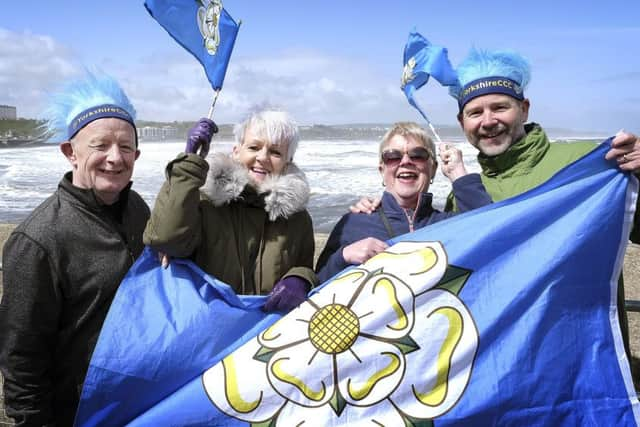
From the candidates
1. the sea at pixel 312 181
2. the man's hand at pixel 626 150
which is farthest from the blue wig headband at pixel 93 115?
the sea at pixel 312 181

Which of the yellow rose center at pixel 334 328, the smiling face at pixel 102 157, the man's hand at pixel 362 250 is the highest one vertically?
the smiling face at pixel 102 157

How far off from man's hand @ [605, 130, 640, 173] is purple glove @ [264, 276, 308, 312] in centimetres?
159

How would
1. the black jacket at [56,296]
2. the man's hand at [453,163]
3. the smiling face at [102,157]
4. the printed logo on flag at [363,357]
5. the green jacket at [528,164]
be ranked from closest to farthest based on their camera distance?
1. the black jacket at [56,296]
2. the printed logo on flag at [363,357]
3. the smiling face at [102,157]
4. the green jacket at [528,164]
5. the man's hand at [453,163]

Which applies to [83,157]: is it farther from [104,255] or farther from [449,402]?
[449,402]

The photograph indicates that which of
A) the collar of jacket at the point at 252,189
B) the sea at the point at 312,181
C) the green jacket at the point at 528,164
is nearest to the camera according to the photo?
the collar of jacket at the point at 252,189

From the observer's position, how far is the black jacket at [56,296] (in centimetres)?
252

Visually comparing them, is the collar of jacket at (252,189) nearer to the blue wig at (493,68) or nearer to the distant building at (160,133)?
the blue wig at (493,68)

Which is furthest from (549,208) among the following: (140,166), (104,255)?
(140,166)

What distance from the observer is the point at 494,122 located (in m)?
3.26

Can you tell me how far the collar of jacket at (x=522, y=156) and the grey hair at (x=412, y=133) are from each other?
35 cm

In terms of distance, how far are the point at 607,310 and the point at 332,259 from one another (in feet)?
4.31

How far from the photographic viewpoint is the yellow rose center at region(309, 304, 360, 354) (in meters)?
2.68

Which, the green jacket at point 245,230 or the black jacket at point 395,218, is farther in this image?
the black jacket at point 395,218

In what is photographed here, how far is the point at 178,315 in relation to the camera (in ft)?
9.02
